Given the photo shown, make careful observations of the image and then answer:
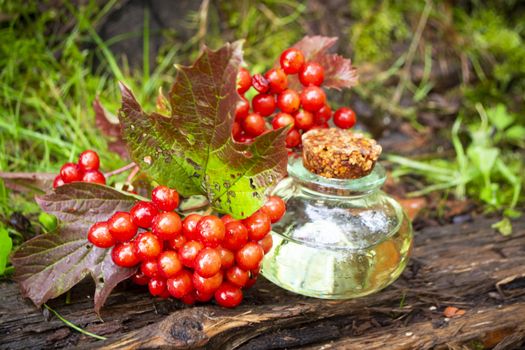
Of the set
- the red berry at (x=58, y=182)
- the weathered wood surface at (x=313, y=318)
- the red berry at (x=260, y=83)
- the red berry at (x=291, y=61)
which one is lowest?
the weathered wood surface at (x=313, y=318)

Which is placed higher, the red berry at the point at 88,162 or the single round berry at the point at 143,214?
the red berry at the point at 88,162

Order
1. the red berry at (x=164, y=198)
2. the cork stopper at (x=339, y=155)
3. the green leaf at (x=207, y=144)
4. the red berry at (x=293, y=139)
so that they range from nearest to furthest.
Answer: the green leaf at (x=207, y=144) < the red berry at (x=164, y=198) < the cork stopper at (x=339, y=155) < the red berry at (x=293, y=139)

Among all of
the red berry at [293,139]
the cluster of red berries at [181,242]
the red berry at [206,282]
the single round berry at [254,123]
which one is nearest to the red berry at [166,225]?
the cluster of red berries at [181,242]

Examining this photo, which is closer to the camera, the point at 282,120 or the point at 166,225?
the point at 166,225

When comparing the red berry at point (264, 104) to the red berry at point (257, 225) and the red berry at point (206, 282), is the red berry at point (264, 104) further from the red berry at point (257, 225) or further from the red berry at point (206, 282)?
the red berry at point (206, 282)

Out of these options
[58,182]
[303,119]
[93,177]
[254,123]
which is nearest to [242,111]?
[254,123]

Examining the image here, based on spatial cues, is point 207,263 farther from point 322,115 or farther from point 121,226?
point 322,115

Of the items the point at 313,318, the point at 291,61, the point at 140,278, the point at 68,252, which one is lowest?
the point at 313,318
